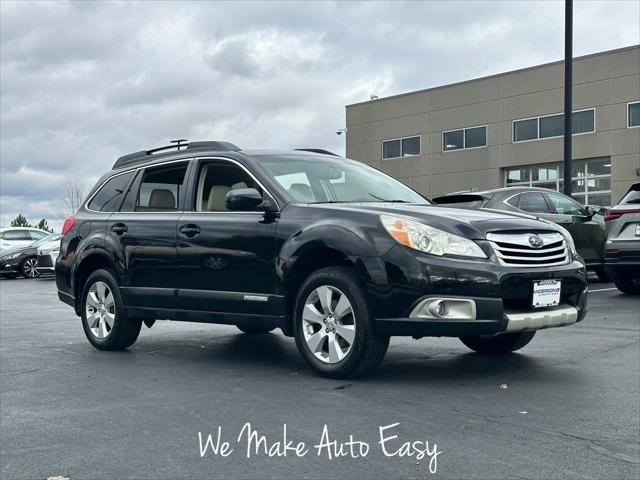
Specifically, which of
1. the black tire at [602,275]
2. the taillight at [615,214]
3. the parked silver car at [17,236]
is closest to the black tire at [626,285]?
the taillight at [615,214]

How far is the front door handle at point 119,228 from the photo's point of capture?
7.77 m

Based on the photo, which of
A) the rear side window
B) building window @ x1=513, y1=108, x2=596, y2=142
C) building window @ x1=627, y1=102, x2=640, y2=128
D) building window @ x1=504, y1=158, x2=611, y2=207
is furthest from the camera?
building window @ x1=513, y1=108, x2=596, y2=142

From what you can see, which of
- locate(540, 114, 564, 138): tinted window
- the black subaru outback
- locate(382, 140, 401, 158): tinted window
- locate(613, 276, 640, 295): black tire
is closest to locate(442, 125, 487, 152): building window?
locate(382, 140, 401, 158): tinted window

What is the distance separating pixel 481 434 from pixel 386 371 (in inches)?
76.2

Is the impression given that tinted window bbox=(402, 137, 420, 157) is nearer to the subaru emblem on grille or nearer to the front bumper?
the subaru emblem on grille

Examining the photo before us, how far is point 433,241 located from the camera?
573 cm

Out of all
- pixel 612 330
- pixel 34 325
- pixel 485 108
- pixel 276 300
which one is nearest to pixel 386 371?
pixel 276 300

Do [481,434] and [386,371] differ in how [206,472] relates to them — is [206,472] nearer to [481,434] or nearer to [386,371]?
[481,434]

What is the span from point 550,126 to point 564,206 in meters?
27.2

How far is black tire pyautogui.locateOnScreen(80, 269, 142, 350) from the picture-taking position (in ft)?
25.5

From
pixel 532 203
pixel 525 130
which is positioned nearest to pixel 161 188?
pixel 532 203

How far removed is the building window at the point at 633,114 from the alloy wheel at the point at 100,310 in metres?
32.9

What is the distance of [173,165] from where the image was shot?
7723 mm

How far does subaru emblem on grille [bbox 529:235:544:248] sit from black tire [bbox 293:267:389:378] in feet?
4.09
